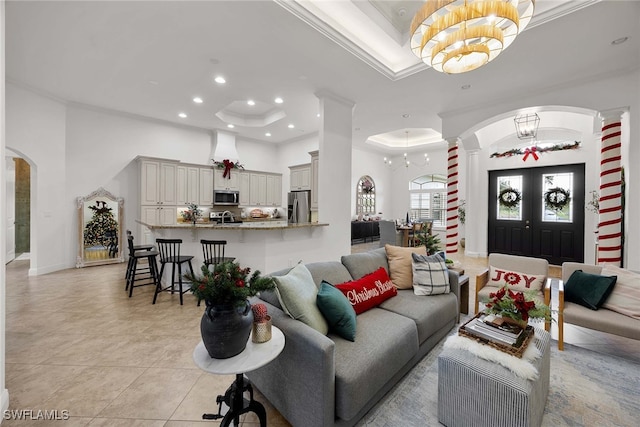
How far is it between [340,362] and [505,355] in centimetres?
102

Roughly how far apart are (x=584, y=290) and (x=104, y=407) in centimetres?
418

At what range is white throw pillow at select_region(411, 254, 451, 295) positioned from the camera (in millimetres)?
2664

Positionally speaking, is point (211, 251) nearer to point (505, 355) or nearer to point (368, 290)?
point (368, 290)

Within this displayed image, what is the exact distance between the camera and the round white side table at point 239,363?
1.26 meters

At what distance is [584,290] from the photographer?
8.44 feet

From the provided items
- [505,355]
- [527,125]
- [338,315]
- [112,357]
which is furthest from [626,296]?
[112,357]

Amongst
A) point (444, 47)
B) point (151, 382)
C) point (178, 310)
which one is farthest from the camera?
point (178, 310)

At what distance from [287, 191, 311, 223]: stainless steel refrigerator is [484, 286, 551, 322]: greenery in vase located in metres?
4.98

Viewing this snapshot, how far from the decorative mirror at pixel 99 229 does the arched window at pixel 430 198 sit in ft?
30.1

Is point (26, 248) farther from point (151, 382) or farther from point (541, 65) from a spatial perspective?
point (541, 65)

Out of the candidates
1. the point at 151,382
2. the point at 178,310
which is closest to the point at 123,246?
the point at 178,310

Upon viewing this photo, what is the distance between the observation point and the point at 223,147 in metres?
7.38

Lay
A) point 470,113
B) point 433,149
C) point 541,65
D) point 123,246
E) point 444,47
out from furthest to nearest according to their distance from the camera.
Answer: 1. point 433,149
2. point 123,246
3. point 470,113
4. point 541,65
5. point 444,47

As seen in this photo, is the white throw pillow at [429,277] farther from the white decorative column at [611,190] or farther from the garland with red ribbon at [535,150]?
the garland with red ribbon at [535,150]
